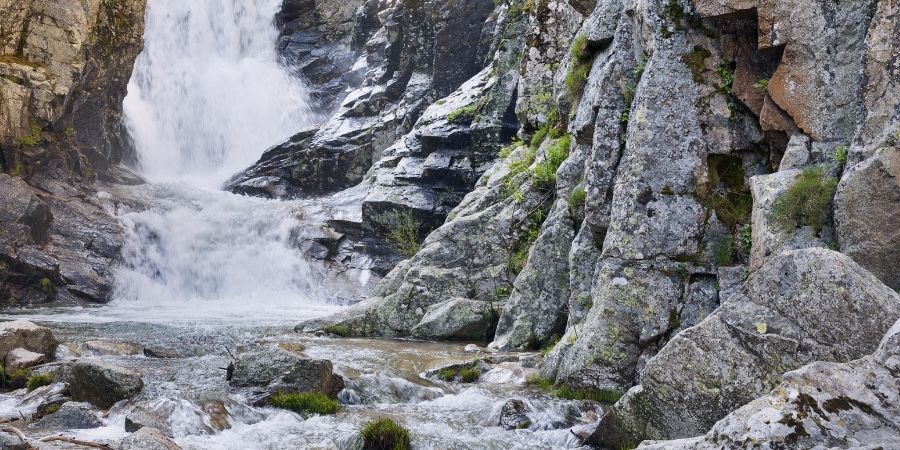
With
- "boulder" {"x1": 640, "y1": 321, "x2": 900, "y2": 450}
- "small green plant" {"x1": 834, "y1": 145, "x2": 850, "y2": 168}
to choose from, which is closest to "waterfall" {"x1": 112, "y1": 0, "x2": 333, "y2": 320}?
"small green plant" {"x1": 834, "y1": 145, "x2": 850, "y2": 168}

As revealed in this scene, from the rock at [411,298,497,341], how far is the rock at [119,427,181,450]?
424 inches

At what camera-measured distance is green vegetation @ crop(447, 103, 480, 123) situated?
32.4 meters

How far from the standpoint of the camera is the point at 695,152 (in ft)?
38.0

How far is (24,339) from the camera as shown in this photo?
14.2 m

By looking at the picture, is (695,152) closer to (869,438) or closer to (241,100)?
(869,438)

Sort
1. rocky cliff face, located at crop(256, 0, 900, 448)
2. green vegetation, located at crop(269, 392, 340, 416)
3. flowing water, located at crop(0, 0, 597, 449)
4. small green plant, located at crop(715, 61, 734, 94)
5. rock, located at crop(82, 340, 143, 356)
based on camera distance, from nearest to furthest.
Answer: rocky cliff face, located at crop(256, 0, 900, 448) < flowing water, located at crop(0, 0, 597, 449) < green vegetation, located at crop(269, 392, 340, 416) < small green plant, located at crop(715, 61, 734, 94) < rock, located at crop(82, 340, 143, 356)

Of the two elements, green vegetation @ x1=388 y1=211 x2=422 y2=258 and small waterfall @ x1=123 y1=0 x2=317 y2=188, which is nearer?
green vegetation @ x1=388 y1=211 x2=422 y2=258

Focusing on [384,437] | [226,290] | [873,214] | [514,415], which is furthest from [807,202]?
[226,290]

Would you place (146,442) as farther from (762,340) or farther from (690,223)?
(690,223)

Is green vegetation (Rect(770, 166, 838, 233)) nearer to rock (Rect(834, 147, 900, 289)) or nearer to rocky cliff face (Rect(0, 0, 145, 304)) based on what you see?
rock (Rect(834, 147, 900, 289))

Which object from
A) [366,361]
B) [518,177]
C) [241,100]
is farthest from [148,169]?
[366,361]

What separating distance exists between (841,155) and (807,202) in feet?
3.33

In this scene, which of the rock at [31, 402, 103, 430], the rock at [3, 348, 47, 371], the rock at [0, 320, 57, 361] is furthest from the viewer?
the rock at [0, 320, 57, 361]

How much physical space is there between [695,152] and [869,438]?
24.4 ft
